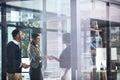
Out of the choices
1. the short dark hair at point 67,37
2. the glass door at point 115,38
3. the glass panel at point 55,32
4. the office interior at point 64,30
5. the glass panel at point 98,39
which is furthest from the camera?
the glass door at point 115,38

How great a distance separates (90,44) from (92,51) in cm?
17

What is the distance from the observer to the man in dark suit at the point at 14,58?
7.13 meters

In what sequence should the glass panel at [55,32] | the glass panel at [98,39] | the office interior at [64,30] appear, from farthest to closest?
1. the glass panel at [98,39]
2. the glass panel at [55,32]
3. the office interior at [64,30]

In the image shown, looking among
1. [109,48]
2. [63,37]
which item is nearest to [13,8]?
[63,37]

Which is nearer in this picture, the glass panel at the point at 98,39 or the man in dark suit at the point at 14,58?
the man in dark suit at the point at 14,58

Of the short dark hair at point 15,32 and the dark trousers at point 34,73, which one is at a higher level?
the short dark hair at point 15,32

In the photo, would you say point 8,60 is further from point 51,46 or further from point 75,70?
point 75,70

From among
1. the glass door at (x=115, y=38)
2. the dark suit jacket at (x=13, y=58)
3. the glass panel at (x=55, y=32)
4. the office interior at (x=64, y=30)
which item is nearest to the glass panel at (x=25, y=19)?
the office interior at (x=64, y=30)

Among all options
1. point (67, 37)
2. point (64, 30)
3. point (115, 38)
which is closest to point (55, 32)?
point (64, 30)

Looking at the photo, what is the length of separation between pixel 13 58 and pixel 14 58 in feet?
0.11

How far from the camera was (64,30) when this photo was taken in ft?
21.8

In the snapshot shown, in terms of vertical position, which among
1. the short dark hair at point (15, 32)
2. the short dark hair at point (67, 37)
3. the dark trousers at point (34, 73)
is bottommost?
the dark trousers at point (34, 73)

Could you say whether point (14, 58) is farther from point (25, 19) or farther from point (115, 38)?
Result: point (115, 38)

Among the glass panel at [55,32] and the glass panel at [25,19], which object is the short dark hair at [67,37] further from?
the glass panel at [25,19]
